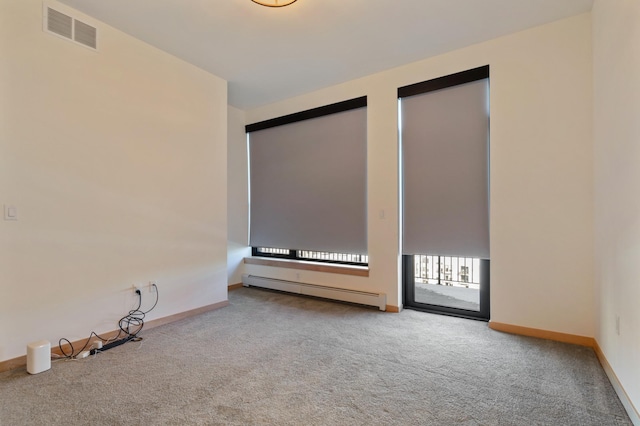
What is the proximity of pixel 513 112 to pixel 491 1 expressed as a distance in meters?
1.04

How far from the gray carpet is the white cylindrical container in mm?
57

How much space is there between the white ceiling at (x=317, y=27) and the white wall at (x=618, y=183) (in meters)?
0.78

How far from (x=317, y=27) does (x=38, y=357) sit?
11.9ft

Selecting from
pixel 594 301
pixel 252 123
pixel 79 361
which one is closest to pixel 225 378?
pixel 79 361

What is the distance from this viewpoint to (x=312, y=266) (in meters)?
4.41

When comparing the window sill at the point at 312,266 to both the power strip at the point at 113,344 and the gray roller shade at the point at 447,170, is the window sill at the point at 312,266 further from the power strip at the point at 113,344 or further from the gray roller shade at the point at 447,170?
the power strip at the point at 113,344

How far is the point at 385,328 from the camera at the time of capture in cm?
318

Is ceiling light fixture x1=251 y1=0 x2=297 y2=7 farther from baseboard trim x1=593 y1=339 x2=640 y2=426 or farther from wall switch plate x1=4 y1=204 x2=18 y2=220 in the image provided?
baseboard trim x1=593 y1=339 x2=640 y2=426

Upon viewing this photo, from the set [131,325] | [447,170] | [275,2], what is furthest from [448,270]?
[131,325]

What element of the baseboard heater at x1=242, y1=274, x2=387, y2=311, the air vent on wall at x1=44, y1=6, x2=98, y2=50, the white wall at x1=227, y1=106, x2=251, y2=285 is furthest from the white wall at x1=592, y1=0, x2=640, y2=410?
the white wall at x1=227, y1=106, x2=251, y2=285

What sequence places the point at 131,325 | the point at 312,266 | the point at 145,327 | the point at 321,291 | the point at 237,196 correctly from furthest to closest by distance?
the point at 237,196 < the point at 312,266 < the point at 321,291 < the point at 145,327 < the point at 131,325

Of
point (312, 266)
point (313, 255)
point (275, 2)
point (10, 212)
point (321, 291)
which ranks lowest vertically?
point (321, 291)

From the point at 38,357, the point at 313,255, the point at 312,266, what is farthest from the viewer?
the point at 313,255

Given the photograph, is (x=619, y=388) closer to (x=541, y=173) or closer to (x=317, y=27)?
(x=541, y=173)
